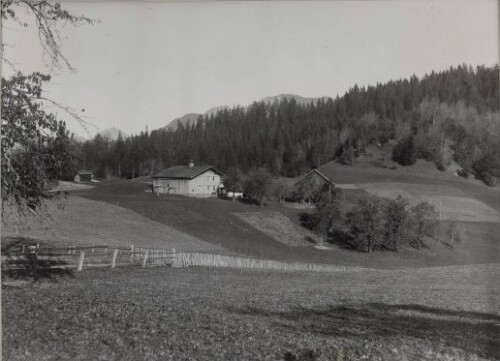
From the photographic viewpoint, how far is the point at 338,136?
166875 millimetres

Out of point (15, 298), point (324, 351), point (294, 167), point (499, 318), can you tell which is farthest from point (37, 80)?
point (294, 167)

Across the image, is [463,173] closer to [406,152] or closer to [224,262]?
[406,152]

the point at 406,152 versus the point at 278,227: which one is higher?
the point at 406,152

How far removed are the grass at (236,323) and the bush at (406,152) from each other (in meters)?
108

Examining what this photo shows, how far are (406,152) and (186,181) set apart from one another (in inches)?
2268

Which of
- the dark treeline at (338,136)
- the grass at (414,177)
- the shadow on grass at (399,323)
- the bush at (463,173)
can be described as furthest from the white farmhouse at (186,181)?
the shadow on grass at (399,323)

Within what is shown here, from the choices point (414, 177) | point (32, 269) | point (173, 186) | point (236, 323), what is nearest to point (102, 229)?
point (32, 269)

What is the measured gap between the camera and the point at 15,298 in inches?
590

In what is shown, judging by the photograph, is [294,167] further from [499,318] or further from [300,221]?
[499,318]

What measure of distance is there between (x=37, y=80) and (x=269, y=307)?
408 inches

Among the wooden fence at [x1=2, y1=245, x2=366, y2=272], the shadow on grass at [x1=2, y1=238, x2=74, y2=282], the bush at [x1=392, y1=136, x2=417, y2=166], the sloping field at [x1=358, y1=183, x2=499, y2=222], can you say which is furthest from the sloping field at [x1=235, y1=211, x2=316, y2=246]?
the bush at [x1=392, y1=136, x2=417, y2=166]

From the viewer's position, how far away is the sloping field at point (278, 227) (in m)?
71.4

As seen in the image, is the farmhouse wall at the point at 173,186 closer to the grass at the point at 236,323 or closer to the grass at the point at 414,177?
the grass at the point at 414,177

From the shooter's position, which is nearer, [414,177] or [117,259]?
[117,259]
